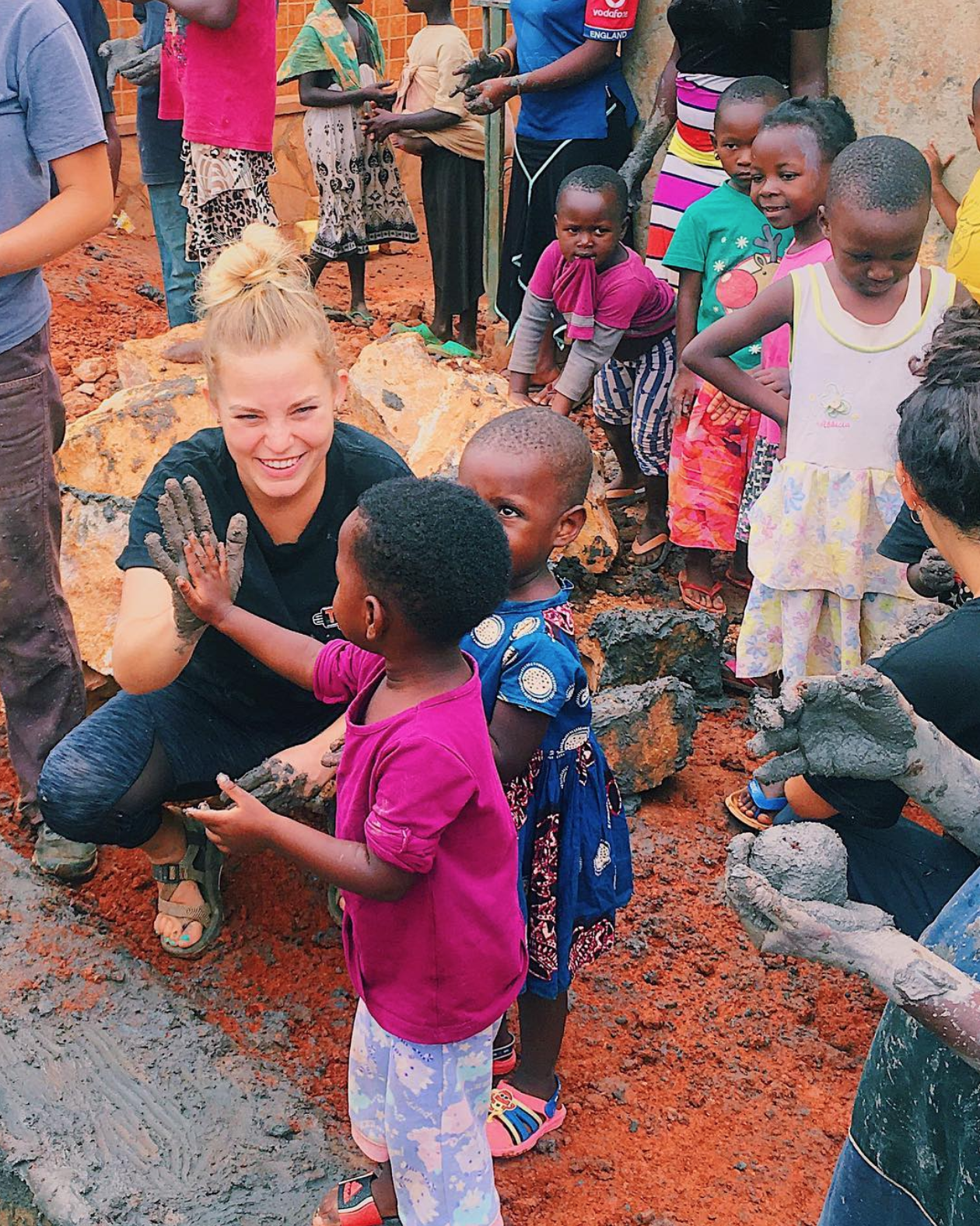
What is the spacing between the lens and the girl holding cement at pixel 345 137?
22.2 feet

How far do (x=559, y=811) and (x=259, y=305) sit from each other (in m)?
1.19

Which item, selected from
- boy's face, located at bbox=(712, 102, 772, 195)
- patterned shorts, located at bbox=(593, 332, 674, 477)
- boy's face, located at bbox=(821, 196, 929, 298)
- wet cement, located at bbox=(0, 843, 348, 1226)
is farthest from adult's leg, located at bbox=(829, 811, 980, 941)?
patterned shorts, located at bbox=(593, 332, 674, 477)

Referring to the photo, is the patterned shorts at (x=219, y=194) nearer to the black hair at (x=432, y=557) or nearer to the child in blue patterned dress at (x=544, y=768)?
the child in blue patterned dress at (x=544, y=768)

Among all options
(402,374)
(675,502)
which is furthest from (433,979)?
(402,374)

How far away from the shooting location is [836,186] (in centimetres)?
322

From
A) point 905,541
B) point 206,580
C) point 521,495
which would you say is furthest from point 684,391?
point 206,580

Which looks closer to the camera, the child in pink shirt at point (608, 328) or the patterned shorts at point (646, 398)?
the child in pink shirt at point (608, 328)

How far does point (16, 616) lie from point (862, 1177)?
240 cm

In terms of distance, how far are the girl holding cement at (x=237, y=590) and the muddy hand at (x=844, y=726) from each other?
99 centimetres

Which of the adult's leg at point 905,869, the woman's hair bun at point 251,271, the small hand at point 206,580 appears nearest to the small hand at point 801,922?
the adult's leg at point 905,869

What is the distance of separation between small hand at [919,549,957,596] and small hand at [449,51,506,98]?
3.92m

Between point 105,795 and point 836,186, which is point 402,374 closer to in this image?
point 836,186

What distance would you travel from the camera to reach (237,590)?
8.49 feet

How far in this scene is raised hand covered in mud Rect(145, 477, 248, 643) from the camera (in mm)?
2299
